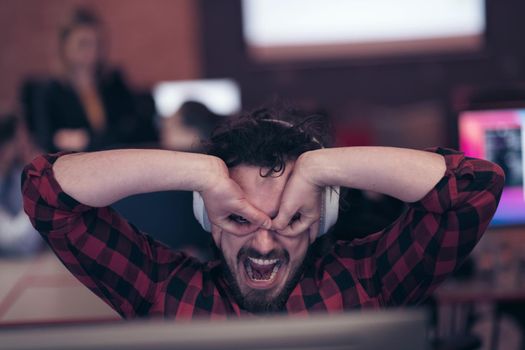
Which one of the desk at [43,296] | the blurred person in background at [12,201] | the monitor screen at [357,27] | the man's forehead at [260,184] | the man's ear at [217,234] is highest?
the monitor screen at [357,27]

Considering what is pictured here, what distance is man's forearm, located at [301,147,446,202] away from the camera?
37.7 inches

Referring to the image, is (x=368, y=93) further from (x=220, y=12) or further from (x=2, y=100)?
(x=2, y=100)

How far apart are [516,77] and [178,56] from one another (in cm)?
226

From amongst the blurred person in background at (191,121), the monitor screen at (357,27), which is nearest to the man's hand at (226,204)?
the blurred person in background at (191,121)

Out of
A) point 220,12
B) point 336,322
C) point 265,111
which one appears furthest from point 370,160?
point 220,12

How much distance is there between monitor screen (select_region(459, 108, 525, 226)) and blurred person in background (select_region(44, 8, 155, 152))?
184cm

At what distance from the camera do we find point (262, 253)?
3.31ft

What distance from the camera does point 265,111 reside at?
1.15m

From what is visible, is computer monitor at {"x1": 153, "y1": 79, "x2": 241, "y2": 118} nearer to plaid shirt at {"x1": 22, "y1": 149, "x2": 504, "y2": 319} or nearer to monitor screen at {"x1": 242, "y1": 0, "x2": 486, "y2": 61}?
monitor screen at {"x1": 242, "y1": 0, "x2": 486, "y2": 61}

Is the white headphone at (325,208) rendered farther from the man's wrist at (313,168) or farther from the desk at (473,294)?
the desk at (473,294)

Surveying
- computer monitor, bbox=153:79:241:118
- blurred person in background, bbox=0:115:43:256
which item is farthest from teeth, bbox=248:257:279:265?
computer monitor, bbox=153:79:241:118

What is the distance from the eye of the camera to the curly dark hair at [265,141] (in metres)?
1.04

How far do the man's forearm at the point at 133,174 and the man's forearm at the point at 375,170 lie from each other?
118 mm

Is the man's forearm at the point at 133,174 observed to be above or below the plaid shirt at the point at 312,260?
above
